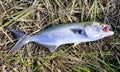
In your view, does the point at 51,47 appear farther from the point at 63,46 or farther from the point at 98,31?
the point at 98,31

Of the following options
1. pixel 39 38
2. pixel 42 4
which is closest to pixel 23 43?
pixel 39 38

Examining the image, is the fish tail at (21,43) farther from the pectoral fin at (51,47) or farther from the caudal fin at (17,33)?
the pectoral fin at (51,47)

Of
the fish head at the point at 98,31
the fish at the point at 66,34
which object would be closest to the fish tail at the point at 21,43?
the fish at the point at 66,34

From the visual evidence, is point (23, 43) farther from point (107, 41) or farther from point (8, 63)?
point (107, 41)

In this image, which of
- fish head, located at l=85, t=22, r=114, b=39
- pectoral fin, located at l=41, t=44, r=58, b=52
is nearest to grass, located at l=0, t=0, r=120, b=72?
pectoral fin, located at l=41, t=44, r=58, b=52

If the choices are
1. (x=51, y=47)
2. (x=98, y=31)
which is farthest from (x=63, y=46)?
(x=98, y=31)
